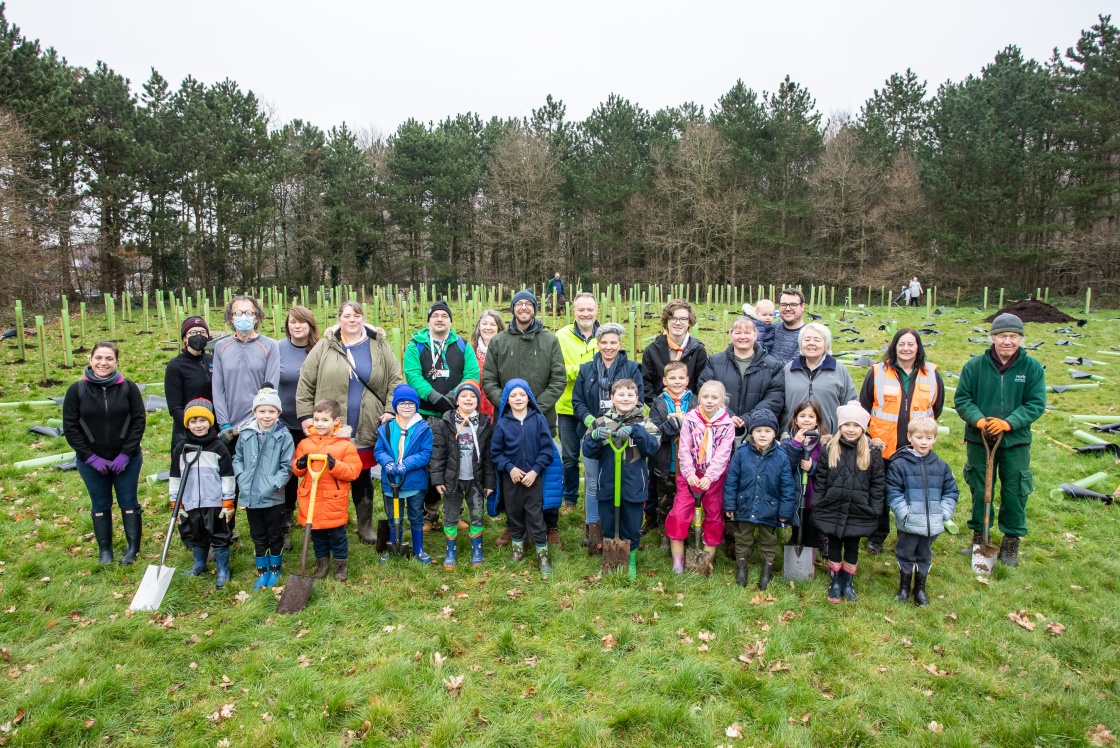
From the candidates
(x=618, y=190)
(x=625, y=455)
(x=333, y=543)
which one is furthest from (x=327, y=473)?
(x=618, y=190)

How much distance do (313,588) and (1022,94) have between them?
135ft

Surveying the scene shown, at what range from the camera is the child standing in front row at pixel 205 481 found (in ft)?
15.1

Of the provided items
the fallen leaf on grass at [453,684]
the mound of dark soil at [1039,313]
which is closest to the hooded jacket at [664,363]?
the fallen leaf on grass at [453,684]

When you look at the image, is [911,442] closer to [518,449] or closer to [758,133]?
[518,449]

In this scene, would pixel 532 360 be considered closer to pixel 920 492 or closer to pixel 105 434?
pixel 920 492

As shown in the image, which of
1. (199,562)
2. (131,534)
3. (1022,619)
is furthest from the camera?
(131,534)

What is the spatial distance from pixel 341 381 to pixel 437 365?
890 mm

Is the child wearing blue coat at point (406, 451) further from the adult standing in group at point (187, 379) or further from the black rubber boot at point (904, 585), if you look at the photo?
the black rubber boot at point (904, 585)

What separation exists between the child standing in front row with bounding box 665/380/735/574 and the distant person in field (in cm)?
104

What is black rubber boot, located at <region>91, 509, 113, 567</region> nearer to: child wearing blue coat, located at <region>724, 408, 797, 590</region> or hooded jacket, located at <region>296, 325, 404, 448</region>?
hooded jacket, located at <region>296, 325, 404, 448</region>

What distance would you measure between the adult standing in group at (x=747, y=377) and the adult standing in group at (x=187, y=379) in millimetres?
4122

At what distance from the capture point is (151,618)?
4.21 m

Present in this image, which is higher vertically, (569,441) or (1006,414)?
(1006,414)

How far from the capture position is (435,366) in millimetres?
5527
